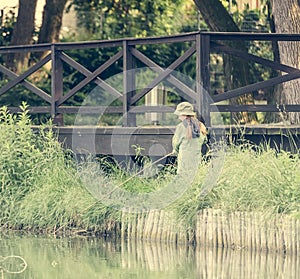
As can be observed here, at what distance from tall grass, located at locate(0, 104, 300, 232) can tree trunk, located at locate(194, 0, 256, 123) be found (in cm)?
409

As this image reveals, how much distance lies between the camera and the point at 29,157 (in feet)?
48.2

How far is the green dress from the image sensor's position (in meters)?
13.4

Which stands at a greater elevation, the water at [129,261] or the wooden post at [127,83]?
the wooden post at [127,83]

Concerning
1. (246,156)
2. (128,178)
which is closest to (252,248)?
(246,156)

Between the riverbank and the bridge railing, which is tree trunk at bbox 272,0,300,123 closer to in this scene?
the bridge railing

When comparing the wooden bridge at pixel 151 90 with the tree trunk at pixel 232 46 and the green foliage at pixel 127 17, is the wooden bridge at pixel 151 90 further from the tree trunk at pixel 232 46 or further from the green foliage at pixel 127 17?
the green foliage at pixel 127 17

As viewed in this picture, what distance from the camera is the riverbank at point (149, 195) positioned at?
12.4 metres

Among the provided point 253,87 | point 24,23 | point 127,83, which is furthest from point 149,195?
point 24,23

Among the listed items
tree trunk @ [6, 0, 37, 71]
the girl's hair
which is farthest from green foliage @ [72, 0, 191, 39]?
the girl's hair

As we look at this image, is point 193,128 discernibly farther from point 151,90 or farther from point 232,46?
point 232,46

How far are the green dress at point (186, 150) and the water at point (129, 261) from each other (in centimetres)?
102

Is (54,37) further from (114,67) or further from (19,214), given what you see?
(19,214)

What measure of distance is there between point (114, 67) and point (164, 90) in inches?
41.7

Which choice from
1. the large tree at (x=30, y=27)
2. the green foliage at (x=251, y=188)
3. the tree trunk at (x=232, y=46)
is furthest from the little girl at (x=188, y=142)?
the large tree at (x=30, y=27)
